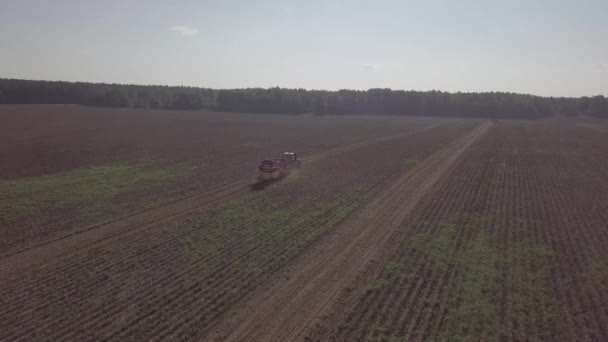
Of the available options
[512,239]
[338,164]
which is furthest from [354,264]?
[338,164]

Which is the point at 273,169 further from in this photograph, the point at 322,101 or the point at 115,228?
the point at 322,101

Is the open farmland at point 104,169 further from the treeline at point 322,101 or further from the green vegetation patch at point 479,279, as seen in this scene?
the treeline at point 322,101

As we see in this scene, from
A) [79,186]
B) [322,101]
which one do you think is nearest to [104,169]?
[79,186]

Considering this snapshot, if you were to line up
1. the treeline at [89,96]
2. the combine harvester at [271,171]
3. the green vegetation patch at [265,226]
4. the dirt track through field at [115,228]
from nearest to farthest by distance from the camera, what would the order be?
the dirt track through field at [115,228], the green vegetation patch at [265,226], the combine harvester at [271,171], the treeline at [89,96]

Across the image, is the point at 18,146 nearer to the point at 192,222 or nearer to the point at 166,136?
the point at 166,136

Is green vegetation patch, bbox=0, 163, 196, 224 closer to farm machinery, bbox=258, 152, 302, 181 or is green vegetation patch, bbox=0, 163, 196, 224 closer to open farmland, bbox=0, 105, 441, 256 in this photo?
open farmland, bbox=0, 105, 441, 256

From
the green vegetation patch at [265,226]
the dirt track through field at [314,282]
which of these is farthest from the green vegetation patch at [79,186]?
the dirt track through field at [314,282]

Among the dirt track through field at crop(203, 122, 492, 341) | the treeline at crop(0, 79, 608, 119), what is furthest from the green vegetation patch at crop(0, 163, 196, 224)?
the treeline at crop(0, 79, 608, 119)
